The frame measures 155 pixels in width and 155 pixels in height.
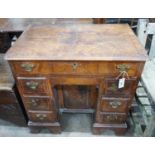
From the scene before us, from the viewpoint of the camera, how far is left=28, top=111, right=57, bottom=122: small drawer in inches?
54.2

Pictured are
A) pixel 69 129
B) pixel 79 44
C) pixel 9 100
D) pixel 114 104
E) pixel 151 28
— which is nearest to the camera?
pixel 79 44

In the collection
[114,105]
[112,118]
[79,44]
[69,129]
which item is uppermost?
[79,44]

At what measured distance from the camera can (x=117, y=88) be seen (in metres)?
1.13

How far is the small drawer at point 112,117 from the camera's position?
1.34 meters

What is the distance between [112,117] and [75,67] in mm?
583

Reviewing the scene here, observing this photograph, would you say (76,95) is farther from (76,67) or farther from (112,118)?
(76,67)

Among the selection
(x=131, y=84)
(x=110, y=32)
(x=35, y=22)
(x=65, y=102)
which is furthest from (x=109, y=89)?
(x=35, y=22)

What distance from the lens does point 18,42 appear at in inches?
44.6

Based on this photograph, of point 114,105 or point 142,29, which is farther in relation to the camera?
point 142,29

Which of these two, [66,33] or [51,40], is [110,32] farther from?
[51,40]

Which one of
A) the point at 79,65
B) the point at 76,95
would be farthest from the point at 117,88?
the point at 76,95

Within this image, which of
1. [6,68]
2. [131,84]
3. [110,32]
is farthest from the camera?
[6,68]

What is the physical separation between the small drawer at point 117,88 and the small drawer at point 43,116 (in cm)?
48
